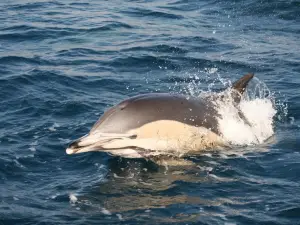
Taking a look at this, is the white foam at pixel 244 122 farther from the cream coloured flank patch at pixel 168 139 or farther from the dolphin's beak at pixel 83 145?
the dolphin's beak at pixel 83 145

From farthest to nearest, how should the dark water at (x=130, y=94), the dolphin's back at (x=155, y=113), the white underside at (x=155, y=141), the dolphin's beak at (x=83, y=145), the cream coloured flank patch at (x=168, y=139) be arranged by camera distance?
the cream coloured flank patch at (x=168, y=139) < the dolphin's back at (x=155, y=113) < the white underside at (x=155, y=141) < the dolphin's beak at (x=83, y=145) < the dark water at (x=130, y=94)

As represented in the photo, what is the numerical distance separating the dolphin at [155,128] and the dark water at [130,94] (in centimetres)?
35

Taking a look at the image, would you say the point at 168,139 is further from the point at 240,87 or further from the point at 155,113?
the point at 240,87

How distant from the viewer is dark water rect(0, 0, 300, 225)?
30.8 feet

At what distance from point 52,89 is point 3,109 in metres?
1.79

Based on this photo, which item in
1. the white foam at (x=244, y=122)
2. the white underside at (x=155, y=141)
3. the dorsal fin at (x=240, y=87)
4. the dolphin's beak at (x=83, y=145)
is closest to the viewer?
the dolphin's beak at (x=83, y=145)

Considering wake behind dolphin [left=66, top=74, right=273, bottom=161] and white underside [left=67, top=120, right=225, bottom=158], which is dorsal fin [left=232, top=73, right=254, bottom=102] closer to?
wake behind dolphin [left=66, top=74, right=273, bottom=161]

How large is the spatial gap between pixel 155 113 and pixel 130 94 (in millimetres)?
4037

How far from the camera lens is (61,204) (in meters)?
9.41

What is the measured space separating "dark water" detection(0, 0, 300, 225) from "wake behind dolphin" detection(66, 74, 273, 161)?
334mm

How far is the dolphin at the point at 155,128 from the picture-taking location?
1049 centimetres

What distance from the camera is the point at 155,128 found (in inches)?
432

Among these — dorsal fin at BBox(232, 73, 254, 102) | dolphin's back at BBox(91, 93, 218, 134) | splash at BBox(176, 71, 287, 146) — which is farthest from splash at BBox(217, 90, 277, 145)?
dolphin's back at BBox(91, 93, 218, 134)

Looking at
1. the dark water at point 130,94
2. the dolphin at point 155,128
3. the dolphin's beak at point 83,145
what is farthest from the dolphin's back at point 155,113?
the dark water at point 130,94
